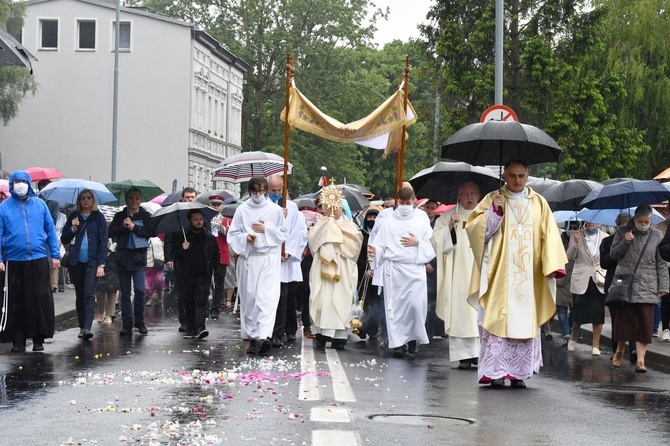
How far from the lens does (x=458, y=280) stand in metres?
15.3

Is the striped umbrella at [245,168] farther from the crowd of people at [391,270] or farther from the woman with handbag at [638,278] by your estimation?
the woman with handbag at [638,278]

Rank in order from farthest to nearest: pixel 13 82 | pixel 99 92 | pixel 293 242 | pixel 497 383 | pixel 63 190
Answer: pixel 99 92 < pixel 13 82 < pixel 63 190 < pixel 293 242 < pixel 497 383

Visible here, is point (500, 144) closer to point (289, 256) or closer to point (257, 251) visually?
point (257, 251)

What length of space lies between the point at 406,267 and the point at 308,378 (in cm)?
413

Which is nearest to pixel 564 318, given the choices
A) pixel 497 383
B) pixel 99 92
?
pixel 497 383

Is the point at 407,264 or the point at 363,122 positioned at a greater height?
the point at 363,122

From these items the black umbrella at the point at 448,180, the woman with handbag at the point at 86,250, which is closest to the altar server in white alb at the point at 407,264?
the black umbrella at the point at 448,180

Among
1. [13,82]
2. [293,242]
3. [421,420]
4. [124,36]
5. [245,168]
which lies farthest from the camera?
[124,36]

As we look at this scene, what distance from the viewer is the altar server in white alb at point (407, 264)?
636 inches

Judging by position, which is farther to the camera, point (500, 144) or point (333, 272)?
point (333, 272)

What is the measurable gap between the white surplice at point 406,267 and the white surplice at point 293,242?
3.50 ft

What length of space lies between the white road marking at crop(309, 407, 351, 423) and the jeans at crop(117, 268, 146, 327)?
324 inches

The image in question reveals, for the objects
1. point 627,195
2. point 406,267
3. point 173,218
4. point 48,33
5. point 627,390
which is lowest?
point 627,390

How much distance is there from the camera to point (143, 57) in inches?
2564
